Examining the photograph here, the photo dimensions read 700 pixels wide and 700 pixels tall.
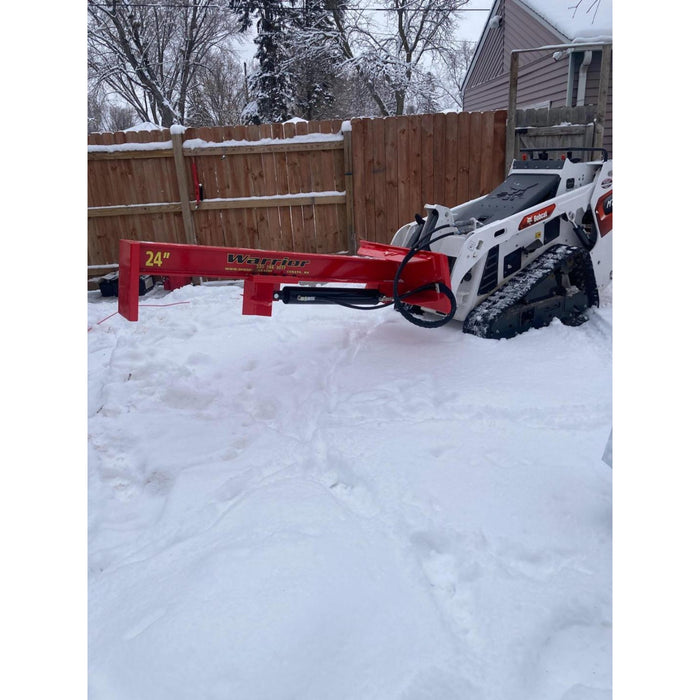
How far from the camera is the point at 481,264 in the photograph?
458 cm

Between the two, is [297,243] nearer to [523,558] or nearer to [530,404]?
[530,404]

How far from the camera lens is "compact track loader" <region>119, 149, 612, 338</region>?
380 centimetres

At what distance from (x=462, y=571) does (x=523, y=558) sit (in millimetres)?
257

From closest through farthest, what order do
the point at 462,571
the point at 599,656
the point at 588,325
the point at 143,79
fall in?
the point at 599,656, the point at 462,571, the point at 588,325, the point at 143,79

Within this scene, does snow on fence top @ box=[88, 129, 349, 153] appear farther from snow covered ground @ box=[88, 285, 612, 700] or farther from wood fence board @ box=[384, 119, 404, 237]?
snow covered ground @ box=[88, 285, 612, 700]

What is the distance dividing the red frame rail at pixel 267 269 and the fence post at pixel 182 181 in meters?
3.70

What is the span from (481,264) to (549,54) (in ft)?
31.9

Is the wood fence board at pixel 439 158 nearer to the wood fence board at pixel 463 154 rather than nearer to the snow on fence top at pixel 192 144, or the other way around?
the wood fence board at pixel 463 154

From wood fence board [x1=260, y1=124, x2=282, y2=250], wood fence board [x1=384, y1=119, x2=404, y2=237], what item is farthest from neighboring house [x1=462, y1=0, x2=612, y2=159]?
wood fence board [x1=260, y1=124, x2=282, y2=250]

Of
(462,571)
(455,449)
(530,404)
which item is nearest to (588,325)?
(530,404)

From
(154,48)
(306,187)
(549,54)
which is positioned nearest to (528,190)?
(306,187)

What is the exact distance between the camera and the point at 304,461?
299cm

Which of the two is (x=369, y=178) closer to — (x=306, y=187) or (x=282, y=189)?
(x=306, y=187)

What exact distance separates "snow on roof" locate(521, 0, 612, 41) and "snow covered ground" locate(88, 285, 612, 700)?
8.90 m
